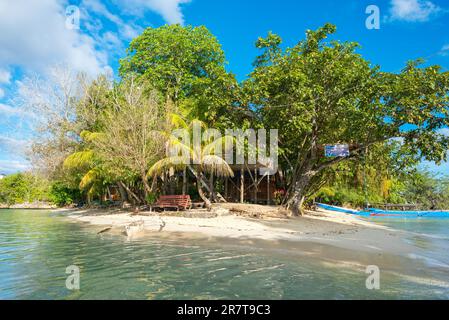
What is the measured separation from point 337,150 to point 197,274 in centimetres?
1107

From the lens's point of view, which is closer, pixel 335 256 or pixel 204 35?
pixel 335 256

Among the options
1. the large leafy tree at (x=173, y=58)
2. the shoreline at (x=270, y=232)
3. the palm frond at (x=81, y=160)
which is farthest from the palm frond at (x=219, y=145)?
the palm frond at (x=81, y=160)

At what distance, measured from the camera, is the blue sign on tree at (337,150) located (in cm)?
1452

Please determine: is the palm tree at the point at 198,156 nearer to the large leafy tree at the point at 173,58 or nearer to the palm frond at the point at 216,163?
the palm frond at the point at 216,163

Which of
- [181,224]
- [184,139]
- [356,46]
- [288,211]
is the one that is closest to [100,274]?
[181,224]

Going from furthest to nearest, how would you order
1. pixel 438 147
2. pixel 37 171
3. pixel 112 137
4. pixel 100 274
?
pixel 37 171
pixel 112 137
pixel 438 147
pixel 100 274

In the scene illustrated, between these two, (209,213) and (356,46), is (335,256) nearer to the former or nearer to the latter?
(209,213)

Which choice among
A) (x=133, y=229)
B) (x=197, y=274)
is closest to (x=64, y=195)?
(x=133, y=229)

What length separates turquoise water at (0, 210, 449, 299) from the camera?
15.8ft

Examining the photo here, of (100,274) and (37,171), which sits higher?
(37,171)

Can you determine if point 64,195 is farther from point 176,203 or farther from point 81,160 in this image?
point 176,203

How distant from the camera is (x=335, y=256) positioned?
7148mm
